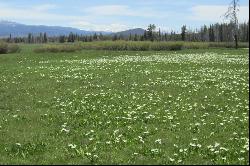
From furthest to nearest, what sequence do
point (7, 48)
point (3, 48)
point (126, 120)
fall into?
point (7, 48)
point (3, 48)
point (126, 120)

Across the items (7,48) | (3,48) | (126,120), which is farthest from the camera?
(7,48)

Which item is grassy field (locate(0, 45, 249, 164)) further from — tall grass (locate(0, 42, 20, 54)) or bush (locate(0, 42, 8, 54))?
tall grass (locate(0, 42, 20, 54))

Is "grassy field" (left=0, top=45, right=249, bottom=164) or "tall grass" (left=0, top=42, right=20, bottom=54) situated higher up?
"tall grass" (left=0, top=42, right=20, bottom=54)

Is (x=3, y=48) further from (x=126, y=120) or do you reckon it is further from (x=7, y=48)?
(x=126, y=120)

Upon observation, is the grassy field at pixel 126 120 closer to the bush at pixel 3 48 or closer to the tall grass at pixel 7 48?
the bush at pixel 3 48

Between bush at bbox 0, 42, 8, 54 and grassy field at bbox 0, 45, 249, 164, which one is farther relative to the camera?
bush at bbox 0, 42, 8, 54

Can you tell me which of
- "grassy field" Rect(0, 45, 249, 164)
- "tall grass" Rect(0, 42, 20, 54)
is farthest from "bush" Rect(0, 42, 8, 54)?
"grassy field" Rect(0, 45, 249, 164)

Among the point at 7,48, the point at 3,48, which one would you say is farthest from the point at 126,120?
the point at 7,48

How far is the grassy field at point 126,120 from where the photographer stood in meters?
12.7

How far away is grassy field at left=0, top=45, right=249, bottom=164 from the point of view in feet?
41.7

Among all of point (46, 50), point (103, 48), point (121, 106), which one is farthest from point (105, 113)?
point (103, 48)

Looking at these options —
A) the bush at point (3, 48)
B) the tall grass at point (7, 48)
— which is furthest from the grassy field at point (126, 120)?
the tall grass at point (7, 48)

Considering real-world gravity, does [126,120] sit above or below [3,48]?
below

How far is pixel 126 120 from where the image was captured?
17.5m
